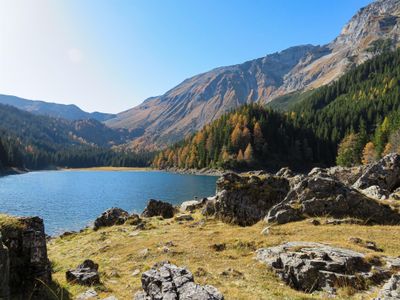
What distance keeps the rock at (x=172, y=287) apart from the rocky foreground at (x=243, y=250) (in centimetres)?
5

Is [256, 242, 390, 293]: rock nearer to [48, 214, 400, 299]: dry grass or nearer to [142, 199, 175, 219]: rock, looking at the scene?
[48, 214, 400, 299]: dry grass

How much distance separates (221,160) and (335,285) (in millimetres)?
180339

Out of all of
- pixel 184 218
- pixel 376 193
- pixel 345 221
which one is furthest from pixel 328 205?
pixel 184 218

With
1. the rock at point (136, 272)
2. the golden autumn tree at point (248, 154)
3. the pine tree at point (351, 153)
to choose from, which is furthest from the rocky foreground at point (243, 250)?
the golden autumn tree at point (248, 154)

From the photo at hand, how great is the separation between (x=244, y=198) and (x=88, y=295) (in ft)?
77.7

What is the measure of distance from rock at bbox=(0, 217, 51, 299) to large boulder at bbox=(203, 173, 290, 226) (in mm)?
22420

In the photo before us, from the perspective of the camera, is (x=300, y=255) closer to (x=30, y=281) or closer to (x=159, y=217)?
(x=30, y=281)

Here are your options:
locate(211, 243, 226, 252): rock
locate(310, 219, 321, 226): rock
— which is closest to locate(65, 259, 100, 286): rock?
locate(211, 243, 226, 252): rock

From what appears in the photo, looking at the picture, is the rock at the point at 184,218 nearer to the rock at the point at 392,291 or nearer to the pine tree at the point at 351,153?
the rock at the point at 392,291

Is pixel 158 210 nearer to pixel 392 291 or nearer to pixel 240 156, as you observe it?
pixel 392 291

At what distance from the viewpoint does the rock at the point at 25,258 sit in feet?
52.4

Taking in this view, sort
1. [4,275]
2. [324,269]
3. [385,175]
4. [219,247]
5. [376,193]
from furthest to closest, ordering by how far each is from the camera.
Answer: [385,175] → [376,193] → [219,247] → [324,269] → [4,275]

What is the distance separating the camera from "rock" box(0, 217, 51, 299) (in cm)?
1598

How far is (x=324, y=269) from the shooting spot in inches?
685
